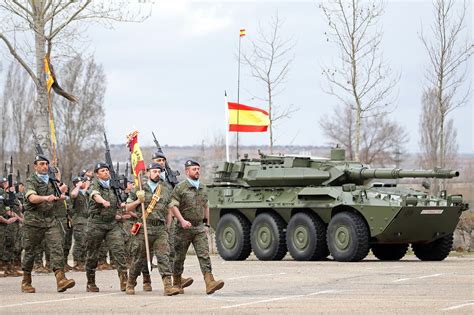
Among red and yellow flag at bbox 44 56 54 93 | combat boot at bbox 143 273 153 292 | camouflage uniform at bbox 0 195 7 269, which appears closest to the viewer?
combat boot at bbox 143 273 153 292

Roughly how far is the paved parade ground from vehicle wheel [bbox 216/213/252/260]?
16.5 ft

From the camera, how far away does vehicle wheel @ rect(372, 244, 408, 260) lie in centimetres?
2698

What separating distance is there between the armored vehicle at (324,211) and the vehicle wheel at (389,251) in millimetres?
23

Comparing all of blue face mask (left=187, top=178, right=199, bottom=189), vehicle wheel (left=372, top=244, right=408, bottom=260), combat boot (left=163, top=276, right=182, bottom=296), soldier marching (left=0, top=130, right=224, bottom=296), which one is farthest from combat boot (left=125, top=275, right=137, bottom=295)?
vehicle wheel (left=372, top=244, right=408, bottom=260)

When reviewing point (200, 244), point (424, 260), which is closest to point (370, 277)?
point (200, 244)

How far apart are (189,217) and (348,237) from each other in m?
8.82

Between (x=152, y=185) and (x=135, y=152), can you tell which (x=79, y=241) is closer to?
(x=135, y=152)

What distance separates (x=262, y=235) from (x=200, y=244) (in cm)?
1085

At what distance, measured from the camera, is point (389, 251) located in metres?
27.0

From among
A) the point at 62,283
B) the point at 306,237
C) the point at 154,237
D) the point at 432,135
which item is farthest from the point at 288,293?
the point at 432,135

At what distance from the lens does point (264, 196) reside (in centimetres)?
2731

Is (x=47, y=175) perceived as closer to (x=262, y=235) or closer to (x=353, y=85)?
(x=262, y=235)

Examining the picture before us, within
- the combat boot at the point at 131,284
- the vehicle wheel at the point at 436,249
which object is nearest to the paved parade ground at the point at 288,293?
the combat boot at the point at 131,284

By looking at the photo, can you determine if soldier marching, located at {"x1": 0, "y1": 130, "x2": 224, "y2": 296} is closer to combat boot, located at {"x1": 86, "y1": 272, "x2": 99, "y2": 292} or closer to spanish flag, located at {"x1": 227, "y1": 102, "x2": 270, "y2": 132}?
combat boot, located at {"x1": 86, "y1": 272, "x2": 99, "y2": 292}
